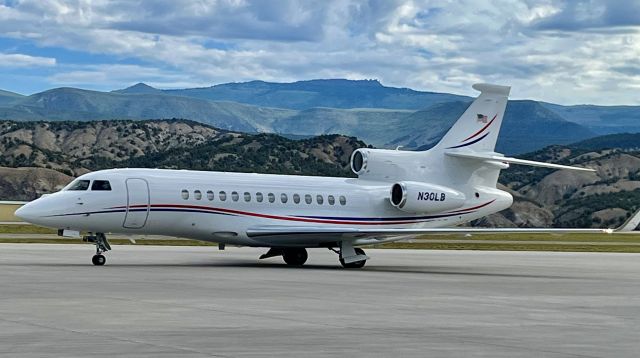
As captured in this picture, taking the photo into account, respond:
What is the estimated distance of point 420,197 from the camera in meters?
42.5

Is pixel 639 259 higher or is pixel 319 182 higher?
pixel 319 182

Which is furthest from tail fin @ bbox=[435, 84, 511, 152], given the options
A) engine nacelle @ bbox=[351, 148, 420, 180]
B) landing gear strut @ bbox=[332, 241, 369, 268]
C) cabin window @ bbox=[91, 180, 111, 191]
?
cabin window @ bbox=[91, 180, 111, 191]

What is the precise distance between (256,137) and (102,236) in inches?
4927

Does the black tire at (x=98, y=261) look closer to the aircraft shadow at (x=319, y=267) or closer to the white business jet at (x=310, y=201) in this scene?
the white business jet at (x=310, y=201)

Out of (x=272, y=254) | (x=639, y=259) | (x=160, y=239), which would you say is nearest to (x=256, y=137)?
(x=160, y=239)

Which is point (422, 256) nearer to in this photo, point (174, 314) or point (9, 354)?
point (174, 314)

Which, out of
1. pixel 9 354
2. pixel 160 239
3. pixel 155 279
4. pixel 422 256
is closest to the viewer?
pixel 9 354

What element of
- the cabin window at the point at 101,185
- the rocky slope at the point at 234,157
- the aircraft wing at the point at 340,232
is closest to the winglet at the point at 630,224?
the aircraft wing at the point at 340,232

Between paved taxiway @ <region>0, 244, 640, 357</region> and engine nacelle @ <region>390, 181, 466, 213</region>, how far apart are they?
2899mm

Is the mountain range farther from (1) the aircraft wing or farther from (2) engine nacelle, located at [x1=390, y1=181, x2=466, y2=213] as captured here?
(1) the aircraft wing

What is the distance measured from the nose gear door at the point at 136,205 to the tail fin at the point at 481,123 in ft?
41.2

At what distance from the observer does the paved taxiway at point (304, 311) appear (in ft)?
55.3

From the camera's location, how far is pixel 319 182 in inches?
1660

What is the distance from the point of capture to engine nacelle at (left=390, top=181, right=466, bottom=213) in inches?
1663
